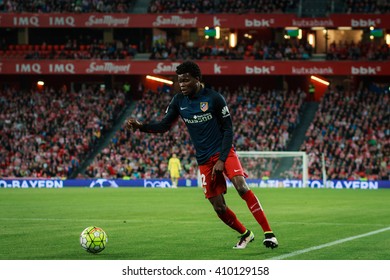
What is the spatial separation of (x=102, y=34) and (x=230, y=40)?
9.60 metres

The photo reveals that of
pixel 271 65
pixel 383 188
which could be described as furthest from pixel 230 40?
pixel 383 188

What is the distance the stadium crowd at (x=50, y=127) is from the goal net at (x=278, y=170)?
476 inches

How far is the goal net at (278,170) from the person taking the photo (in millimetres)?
44812

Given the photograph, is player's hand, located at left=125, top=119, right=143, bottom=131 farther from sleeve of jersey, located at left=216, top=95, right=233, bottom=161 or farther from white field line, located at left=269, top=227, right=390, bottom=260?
white field line, located at left=269, top=227, right=390, bottom=260

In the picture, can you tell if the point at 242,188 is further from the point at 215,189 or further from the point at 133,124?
the point at 133,124

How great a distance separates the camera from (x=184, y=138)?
52531 mm

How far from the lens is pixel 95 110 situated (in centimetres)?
5759

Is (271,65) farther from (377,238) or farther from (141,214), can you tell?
(377,238)

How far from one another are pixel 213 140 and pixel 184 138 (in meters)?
40.0

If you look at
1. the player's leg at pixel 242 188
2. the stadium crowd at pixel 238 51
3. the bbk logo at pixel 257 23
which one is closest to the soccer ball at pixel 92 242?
the player's leg at pixel 242 188

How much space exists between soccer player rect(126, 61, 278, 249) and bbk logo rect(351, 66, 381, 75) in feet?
149

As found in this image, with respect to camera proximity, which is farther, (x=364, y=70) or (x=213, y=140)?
(x=364, y=70)

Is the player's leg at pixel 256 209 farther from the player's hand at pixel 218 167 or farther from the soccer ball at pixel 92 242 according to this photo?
the soccer ball at pixel 92 242

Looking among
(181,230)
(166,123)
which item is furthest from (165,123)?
(181,230)
